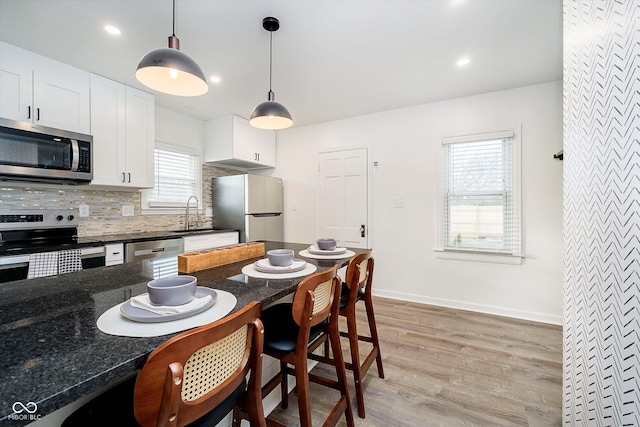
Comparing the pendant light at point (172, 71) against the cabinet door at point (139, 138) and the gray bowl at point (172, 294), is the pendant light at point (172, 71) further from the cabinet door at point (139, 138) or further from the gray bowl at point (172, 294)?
the cabinet door at point (139, 138)

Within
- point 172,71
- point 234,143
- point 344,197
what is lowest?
point 344,197

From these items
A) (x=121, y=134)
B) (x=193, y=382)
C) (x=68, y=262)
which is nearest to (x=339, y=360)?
(x=193, y=382)

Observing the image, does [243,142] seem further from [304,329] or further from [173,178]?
[304,329]

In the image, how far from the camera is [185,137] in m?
3.79

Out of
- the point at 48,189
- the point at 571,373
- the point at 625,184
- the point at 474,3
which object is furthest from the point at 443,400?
the point at 48,189

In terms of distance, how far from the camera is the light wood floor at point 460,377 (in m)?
1.60

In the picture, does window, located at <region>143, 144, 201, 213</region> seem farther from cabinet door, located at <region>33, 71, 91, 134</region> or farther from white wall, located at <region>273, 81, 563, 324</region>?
white wall, located at <region>273, 81, 563, 324</region>

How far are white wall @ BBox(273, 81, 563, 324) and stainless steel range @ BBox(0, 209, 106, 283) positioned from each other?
2.61 metres

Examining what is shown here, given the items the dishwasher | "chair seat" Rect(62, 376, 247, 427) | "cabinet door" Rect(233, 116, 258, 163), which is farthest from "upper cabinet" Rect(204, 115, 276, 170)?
"chair seat" Rect(62, 376, 247, 427)

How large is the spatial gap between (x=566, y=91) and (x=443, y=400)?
190 cm

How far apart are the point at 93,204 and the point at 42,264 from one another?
107 cm

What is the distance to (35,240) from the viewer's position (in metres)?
2.48

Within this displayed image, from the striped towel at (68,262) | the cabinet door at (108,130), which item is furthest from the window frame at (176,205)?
the striped towel at (68,262)

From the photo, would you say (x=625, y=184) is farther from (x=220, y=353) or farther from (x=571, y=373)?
(x=220, y=353)
